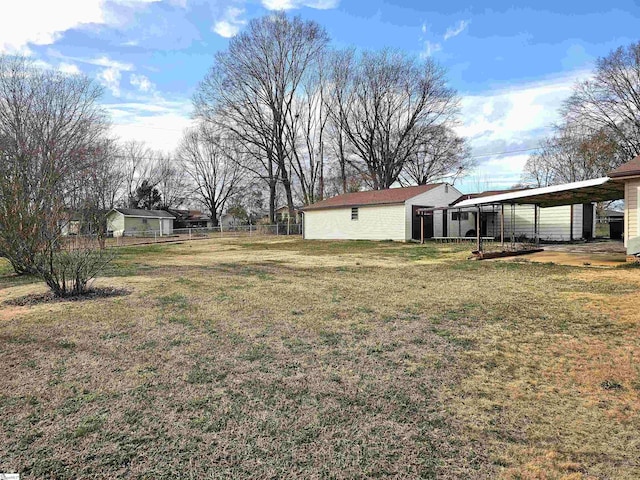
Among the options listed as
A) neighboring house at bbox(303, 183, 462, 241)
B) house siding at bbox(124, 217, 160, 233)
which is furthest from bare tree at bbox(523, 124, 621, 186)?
house siding at bbox(124, 217, 160, 233)

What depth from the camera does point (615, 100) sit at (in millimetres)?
24062

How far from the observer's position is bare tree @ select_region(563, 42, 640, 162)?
23464 mm

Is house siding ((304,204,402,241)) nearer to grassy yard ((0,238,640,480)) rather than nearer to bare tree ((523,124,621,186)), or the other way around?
grassy yard ((0,238,640,480))

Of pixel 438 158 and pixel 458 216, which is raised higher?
pixel 438 158

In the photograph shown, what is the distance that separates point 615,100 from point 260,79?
83.3 ft

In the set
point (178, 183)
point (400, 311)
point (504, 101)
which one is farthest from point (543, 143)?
point (178, 183)

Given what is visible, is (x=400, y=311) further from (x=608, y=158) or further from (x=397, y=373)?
(x=608, y=158)

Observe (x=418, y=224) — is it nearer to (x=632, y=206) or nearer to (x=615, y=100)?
(x=632, y=206)

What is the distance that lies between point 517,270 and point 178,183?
49.4 metres

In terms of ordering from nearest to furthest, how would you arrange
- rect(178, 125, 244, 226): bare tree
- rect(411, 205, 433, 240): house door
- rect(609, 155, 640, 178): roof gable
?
rect(609, 155, 640, 178): roof gable < rect(411, 205, 433, 240): house door < rect(178, 125, 244, 226): bare tree

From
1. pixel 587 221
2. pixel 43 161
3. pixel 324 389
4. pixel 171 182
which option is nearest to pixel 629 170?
pixel 324 389

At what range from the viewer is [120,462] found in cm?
196

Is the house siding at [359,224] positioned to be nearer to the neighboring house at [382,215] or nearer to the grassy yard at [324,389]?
the neighboring house at [382,215]

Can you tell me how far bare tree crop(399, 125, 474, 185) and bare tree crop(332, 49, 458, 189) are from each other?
0.56 metres
